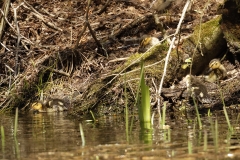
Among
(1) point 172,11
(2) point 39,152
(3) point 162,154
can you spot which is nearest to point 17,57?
(1) point 172,11

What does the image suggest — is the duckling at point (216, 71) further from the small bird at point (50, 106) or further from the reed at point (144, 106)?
the reed at point (144, 106)

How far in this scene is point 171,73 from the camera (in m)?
7.05

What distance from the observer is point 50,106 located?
24.1 ft

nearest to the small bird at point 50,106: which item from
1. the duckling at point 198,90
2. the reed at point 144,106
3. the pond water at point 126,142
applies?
the duckling at point 198,90

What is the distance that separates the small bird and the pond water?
2.14 metres

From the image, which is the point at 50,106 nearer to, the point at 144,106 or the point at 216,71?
the point at 216,71

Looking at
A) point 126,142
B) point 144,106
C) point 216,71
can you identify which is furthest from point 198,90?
point 126,142

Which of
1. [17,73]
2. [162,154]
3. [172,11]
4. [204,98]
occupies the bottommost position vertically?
[162,154]

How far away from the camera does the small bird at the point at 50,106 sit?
7301mm

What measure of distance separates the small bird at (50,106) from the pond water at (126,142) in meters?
2.14

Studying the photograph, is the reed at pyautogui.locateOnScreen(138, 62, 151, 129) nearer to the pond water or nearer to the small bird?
the pond water

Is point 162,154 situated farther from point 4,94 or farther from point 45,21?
point 45,21

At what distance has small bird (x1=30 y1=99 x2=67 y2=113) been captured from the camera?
7301mm

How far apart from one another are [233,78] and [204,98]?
0.76 m
